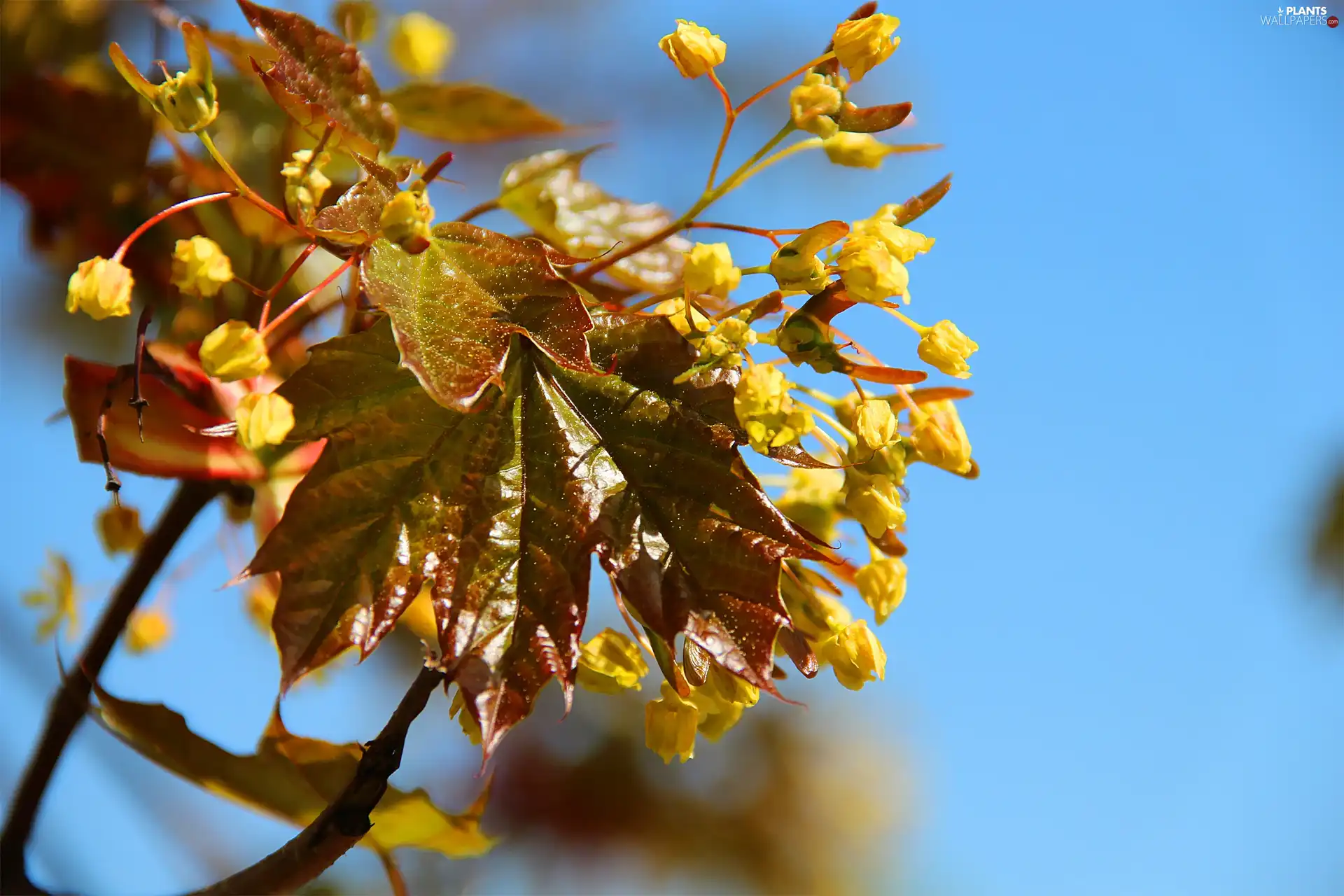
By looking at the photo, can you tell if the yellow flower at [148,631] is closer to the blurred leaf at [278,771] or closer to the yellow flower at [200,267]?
the blurred leaf at [278,771]

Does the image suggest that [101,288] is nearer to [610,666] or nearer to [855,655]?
[610,666]

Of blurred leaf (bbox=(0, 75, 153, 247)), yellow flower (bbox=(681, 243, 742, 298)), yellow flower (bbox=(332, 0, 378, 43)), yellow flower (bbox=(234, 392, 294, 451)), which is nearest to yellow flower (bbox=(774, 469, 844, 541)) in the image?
yellow flower (bbox=(681, 243, 742, 298))

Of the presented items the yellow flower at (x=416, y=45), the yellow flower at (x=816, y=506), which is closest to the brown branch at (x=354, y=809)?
the yellow flower at (x=816, y=506)

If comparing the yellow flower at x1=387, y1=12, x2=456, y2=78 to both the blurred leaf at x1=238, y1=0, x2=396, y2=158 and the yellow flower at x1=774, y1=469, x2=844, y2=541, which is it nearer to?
the blurred leaf at x1=238, y1=0, x2=396, y2=158

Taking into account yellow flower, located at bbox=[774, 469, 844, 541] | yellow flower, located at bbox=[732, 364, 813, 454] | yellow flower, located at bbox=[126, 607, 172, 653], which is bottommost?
yellow flower, located at bbox=[126, 607, 172, 653]

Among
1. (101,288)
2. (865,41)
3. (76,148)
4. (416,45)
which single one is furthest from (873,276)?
(76,148)

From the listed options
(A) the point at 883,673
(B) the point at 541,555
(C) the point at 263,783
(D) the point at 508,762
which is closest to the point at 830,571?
(A) the point at 883,673
